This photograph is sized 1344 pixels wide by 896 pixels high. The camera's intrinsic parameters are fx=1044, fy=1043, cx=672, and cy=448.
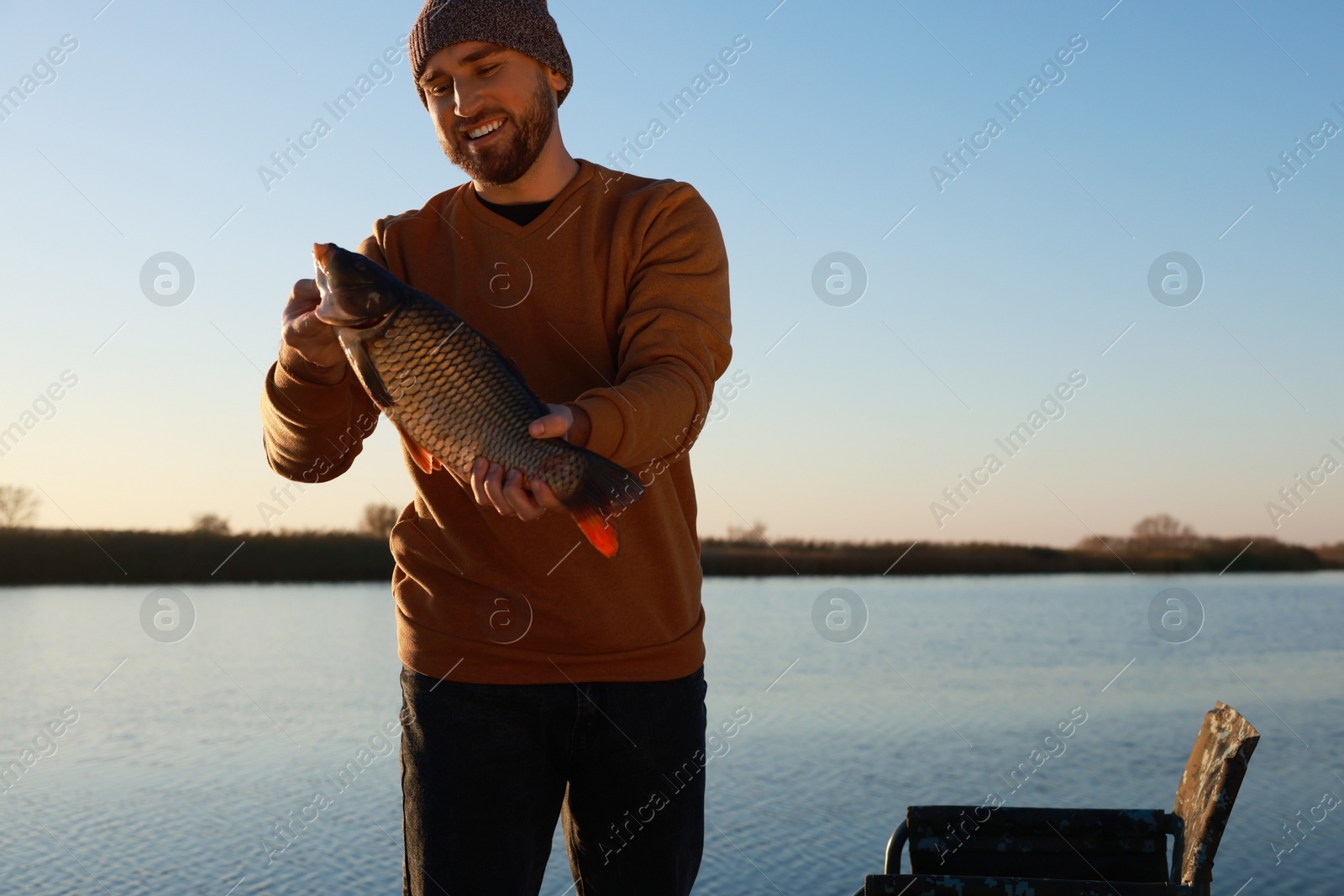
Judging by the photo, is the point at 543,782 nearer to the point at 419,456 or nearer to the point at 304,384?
the point at 419,456

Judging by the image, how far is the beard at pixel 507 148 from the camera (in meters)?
2.29

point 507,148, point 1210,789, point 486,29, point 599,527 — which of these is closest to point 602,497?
point 599,527

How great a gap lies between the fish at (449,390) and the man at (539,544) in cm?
12

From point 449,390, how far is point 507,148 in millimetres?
674

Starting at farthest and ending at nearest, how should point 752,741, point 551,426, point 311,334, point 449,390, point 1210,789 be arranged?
point 752,741 → point 1210,789 → point 311,334 → point 449,390 → point 551,426

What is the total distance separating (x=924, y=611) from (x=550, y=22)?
19.3 meters

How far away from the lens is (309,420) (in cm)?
220

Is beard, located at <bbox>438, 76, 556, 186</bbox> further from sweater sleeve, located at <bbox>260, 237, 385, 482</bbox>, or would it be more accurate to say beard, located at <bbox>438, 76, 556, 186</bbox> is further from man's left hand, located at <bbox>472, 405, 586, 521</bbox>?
man's left hand, located at <bbox>472, 405, 586, 521</bbox>

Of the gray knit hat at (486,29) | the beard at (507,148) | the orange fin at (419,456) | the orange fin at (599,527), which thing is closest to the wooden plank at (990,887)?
the orange fin at (599,527)

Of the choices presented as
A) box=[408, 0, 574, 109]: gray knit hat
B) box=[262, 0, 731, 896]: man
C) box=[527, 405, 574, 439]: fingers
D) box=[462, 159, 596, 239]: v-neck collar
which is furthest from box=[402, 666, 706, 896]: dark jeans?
box=[408, 0, 574, 109]: gray knit hat

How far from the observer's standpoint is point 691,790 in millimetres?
2223

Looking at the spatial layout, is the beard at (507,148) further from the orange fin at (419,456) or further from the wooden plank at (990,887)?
the wooden plank at (990,887)

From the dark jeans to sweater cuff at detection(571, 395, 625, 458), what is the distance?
0.57 m

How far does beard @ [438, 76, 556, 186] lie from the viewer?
90.4 inches
